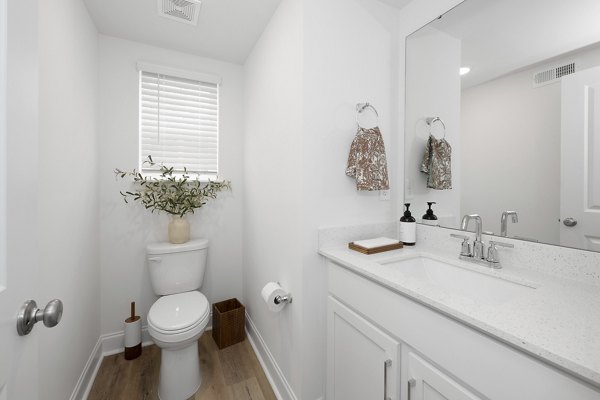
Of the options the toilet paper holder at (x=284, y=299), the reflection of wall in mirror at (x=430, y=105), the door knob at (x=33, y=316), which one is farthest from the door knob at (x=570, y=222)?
the door knob at (x=33, y=316)

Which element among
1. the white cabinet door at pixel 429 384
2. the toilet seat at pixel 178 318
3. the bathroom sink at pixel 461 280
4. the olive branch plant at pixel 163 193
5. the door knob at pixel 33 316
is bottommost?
the toilet seat at pixel 178 318

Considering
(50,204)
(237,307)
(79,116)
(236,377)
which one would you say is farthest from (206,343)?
(79,116)

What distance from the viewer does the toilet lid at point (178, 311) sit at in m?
1.43

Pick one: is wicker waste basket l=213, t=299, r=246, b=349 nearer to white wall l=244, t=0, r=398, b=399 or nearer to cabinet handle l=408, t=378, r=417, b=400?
white wall l=244, t=0, r=398, b=399

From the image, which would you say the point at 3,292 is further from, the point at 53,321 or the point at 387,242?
the point at 387,242

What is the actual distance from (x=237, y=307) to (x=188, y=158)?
4.44ft

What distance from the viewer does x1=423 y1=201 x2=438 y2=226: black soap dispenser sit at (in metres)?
1.46

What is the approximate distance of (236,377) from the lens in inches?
65.7

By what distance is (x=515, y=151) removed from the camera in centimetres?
112

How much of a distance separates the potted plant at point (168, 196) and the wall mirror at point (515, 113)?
166cm

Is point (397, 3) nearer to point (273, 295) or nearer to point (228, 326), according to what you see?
point (273, 295)

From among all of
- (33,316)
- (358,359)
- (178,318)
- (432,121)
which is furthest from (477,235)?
(178,318)

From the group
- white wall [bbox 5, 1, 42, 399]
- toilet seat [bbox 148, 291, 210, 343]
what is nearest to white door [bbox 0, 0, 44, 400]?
white wall [bbox 5, 1, 42, 399]

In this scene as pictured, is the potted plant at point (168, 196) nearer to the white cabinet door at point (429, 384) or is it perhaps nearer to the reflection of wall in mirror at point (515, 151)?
the white cabinet door at point (429, 384)
